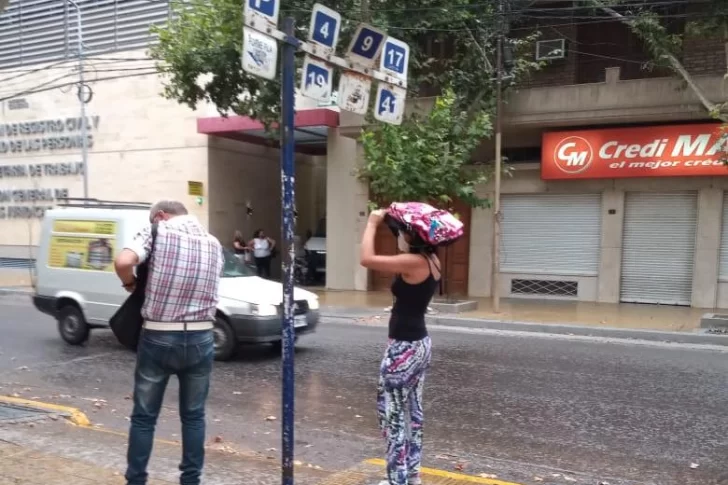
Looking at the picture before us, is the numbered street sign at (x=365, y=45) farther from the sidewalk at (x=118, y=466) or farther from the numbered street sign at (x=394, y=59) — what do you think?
the sidewalk at (x=118, y=466)

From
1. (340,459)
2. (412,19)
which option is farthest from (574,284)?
(340,459)

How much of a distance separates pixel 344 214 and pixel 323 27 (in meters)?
14.3

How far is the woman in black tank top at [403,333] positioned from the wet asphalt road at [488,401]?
1289 mm

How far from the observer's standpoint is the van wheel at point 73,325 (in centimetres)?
1011

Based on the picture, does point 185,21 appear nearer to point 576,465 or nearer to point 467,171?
point 467,171

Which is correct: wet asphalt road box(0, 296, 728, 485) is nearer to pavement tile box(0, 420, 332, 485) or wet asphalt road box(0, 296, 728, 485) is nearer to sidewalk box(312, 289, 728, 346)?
pavement tile box(0, 420, 332, 485)

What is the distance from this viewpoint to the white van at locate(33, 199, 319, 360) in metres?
8.77

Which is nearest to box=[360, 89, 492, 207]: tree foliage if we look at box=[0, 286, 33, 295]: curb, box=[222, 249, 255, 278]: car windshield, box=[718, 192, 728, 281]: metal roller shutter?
box=[222, 249, 255, 278]: car windshield

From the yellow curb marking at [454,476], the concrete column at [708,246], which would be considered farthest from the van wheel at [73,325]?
the concrete column at [708,246]

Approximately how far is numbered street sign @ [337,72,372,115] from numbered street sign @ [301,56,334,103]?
0.34m

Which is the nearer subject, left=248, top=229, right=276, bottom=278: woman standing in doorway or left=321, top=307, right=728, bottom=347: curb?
left=321, top=307, right=728, bottom=347: curb

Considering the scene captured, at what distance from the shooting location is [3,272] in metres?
23.8

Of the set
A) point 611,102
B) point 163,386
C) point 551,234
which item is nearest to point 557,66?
point 611,102

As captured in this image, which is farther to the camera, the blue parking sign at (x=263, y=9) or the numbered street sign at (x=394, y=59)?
the numbered street sign at (x=394, y=59)
